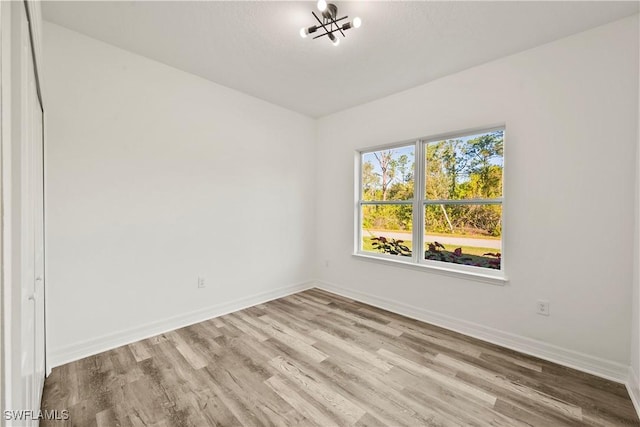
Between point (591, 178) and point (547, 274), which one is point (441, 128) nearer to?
point (591, 178)

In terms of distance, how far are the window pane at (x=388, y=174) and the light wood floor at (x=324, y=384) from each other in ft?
5.56

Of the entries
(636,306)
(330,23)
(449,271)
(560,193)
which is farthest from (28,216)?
(636,306)

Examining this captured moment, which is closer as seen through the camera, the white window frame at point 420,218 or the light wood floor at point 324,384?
the light wood floor at point 324,384

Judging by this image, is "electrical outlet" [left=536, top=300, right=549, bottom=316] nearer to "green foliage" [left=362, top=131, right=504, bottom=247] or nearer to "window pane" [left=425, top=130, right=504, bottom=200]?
"green foliage" [left=362, top=131, right=504, bottom=247]

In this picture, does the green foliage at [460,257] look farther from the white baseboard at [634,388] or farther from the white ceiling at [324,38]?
the white ceiling at [324,38]

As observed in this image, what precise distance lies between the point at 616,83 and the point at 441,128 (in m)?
1.30

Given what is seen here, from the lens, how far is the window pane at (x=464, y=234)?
108 inches

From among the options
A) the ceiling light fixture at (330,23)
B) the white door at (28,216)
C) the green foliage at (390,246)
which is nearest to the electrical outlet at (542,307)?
the green foliage at (390,246)

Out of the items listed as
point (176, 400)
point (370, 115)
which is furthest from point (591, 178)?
point (176, 400)

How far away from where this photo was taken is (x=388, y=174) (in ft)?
11.9

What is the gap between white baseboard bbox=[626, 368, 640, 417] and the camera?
1773 mm

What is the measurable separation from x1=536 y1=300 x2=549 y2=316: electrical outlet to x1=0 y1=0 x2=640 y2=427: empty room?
88 millimetres

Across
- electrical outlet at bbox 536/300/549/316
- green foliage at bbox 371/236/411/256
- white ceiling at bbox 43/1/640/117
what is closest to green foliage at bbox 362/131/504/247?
green foliage at bbox 371/236/411/256

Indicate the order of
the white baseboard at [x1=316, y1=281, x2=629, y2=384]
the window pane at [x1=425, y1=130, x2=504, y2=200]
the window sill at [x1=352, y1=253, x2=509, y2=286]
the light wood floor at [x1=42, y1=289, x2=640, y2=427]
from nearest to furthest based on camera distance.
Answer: the light wood floor at [x1=42, y1=289, x2=640, y2=427] → the white baseboard at [x1=316, y1=281, x2=629, y2=384] → the window sill at [x1=352, y1=253, x2=509, y2=286] → the window pane at [x1=425, y1=130, x2=504, y2=200]
